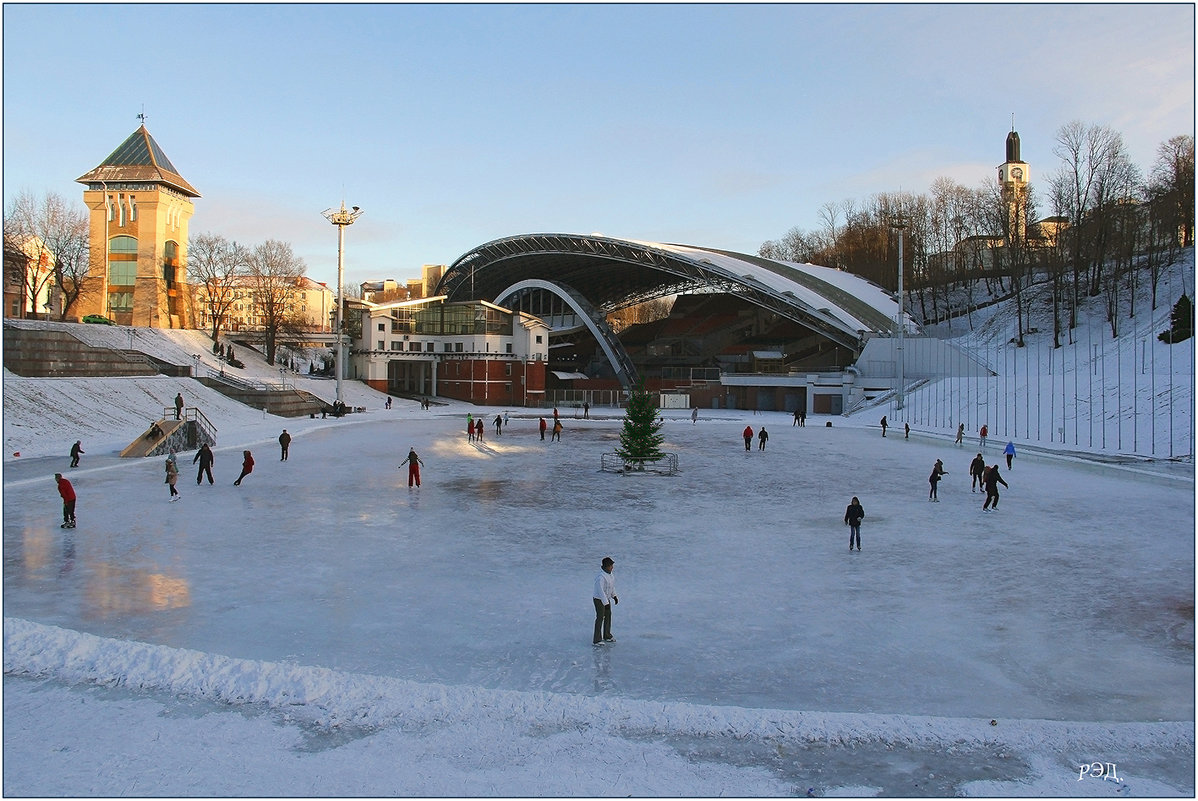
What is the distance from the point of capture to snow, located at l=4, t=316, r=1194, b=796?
6.49m

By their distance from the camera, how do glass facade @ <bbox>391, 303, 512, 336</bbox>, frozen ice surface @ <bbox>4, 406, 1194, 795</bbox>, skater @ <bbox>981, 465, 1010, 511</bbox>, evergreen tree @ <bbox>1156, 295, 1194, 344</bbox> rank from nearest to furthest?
frozen ice surface @ <bbox>4, 406, 1194, 795</bbox> < skater @ <bbox>981, 465, 1010, 511</bbox> < evergreen tree @ <bbox>1156, 295, 1194, 344</bbox> < glass facade @ <bbox>391, 303, 512, 336</bbox>

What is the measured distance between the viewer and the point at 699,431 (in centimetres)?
4541

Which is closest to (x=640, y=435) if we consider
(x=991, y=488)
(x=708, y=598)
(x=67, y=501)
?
(x=991, y=488)

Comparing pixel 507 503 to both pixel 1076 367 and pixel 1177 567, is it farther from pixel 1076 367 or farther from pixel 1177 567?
pixel 1076 367

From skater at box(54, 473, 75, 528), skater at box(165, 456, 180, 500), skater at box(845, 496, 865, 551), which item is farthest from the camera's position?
skater at box(165, 456, 180, 500)

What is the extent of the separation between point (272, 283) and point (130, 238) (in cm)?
1262

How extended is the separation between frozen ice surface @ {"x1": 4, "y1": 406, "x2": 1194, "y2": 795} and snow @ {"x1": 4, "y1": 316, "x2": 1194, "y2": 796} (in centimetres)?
6

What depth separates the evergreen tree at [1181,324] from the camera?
138ft

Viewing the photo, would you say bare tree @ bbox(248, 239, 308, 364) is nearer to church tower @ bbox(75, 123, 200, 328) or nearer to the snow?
church tower @ bbox(75, 123, 200, 328)

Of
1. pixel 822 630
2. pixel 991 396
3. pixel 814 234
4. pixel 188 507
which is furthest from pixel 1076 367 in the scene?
pixel 814 234

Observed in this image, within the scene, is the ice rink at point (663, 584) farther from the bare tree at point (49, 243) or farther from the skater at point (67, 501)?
the bare tree at point (49, 243)

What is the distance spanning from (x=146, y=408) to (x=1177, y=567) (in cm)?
4120

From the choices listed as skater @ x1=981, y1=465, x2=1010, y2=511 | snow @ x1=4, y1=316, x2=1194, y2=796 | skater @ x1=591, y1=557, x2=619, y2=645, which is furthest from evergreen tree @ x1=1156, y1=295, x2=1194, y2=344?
skater @ x1=591, y1=557, x2=619, y2=645

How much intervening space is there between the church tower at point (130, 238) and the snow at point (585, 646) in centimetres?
5033
